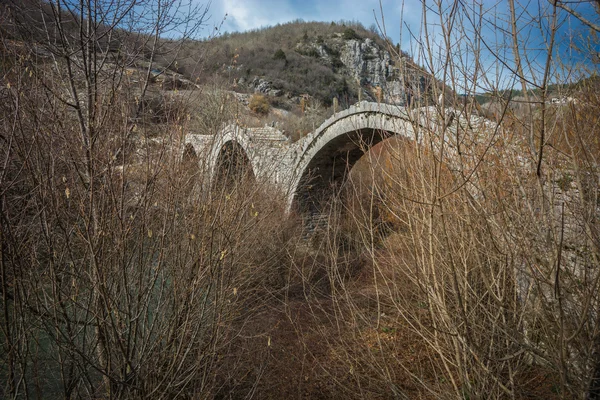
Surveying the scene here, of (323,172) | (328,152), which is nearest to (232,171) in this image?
(328,152)

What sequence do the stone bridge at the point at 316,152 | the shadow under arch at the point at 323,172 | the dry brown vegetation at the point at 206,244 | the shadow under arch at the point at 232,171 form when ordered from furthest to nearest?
the shadow under arch at the point at 323,172 < the stone bridge at the point at 316,152 < the shadow under arch at the point at 232,171 < the dry brown vegetation at the point at 206,244

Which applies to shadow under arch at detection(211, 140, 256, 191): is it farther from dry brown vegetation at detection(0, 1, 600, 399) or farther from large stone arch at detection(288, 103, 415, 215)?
large stone arch at detection(288, 103, 415, 215)

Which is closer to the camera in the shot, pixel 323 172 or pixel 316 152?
Result: pixel 316 152

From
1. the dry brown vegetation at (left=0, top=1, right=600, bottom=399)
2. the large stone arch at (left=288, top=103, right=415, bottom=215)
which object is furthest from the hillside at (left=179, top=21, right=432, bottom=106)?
the dry brown vegetation at (left=0, top=1, right=600, bottom=399)

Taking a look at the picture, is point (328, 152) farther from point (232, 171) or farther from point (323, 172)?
point (232, 171)

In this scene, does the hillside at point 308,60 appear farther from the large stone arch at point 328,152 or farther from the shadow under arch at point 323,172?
the large stone arch at point 328,152

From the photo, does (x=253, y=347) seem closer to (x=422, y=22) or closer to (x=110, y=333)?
(x=110, y=333)

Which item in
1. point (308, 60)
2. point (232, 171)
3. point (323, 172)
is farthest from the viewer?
point (308, 60)

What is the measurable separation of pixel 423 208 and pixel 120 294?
67.9 inches

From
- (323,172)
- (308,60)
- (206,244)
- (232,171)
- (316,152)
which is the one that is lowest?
(206,244)

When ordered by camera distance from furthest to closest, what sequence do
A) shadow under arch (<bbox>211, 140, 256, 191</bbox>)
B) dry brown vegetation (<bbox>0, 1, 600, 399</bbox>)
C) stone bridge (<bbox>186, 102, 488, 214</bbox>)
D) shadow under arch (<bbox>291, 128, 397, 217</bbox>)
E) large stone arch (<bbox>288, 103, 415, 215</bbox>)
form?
shadow under arch (<bbox>291, 128, 397, 217</bbox>)
stone bridge (<bbox>186, 102, 488, 214</bbox>)
large stone arch (<bbox>288, 103, 415, 215</bbox>)
shadow under arch (<bbox>211, 140, 256, 191</bbox>)
dry brown vegetation (<bbox>0, 1, 600, 399</bbox>)

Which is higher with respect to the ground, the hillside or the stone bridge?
the hillside

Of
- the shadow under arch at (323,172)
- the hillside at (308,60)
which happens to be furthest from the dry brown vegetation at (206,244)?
the hillside at (308,60)

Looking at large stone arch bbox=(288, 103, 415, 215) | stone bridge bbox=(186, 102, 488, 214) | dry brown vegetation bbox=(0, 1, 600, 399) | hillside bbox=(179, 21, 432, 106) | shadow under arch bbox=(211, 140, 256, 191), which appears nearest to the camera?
dry brown vegetation bbox=(0, 1, 600, 399)
